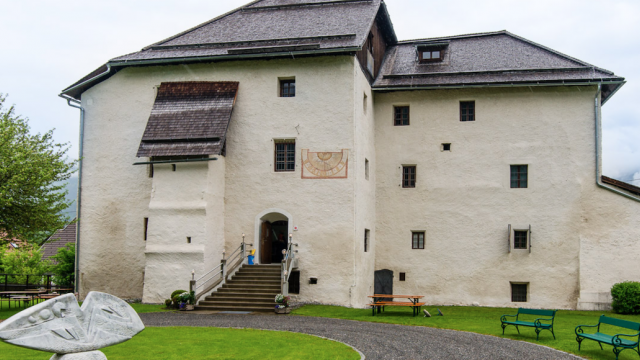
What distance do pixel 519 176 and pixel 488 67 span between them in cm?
553

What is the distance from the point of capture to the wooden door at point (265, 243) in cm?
2569

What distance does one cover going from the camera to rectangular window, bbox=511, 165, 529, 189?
89.7 ft

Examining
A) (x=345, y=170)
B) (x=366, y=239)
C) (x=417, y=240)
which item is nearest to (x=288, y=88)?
(x=345, y=170)

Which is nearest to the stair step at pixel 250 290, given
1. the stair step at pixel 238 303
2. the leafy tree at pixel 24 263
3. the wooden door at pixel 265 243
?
the stair step at pixel 238 303

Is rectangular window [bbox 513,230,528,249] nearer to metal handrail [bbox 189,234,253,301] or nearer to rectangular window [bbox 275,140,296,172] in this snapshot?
rectangular window [bbox 275,140,296,172]

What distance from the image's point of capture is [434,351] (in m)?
13.9

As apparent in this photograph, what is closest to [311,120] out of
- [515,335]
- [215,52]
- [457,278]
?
[215,52]

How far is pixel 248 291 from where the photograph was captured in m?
23.0

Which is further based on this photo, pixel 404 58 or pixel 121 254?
pixel 404 58

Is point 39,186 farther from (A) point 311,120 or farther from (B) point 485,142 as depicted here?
(B) point 485,142

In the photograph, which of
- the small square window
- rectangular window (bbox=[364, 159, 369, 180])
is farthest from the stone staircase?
the small square window

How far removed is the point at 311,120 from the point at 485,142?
8.55 meters

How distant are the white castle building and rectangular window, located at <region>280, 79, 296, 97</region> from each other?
6 centimetres

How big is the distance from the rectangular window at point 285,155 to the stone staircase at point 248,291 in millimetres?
4292
